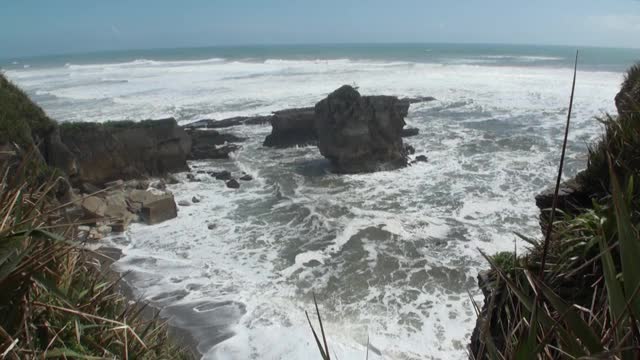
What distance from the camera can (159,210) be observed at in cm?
1611

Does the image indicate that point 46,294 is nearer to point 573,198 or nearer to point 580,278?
point 580,278

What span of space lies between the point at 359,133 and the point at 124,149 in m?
9.78

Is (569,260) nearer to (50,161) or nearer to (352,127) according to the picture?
(50,161)

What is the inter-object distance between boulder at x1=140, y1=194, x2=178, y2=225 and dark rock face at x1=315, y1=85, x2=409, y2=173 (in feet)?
26.1

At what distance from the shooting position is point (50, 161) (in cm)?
1614

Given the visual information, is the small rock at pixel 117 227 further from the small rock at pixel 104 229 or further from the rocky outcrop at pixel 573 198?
the rocky outcrop at pixel 573 198

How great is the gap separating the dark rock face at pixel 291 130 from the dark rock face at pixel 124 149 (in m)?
5.89

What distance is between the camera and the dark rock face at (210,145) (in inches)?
1001

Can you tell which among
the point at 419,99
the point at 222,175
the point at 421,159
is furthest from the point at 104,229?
the point at 419,99

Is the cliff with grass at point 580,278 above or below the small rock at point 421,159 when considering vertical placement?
above

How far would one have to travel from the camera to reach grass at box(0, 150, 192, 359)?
2.55 meters

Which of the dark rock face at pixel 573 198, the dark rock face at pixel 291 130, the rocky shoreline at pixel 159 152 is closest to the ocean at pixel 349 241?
the rocky shoreline at pixel 159 152

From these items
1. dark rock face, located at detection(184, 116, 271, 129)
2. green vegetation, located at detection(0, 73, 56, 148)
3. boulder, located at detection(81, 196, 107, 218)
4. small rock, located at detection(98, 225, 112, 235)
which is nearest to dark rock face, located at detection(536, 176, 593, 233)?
green vegetation, located at detection(0, 73, 56, 148)

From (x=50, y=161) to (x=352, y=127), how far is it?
11.8m
